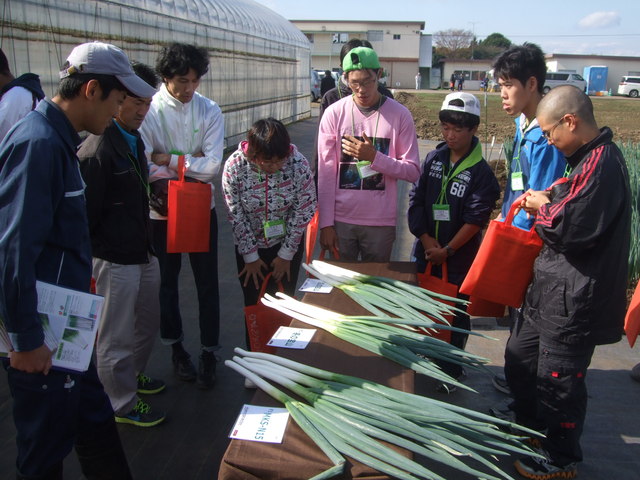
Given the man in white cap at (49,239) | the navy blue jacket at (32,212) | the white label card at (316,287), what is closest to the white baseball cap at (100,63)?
the man in white cap at (49,239)

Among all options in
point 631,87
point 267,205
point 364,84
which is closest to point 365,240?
point 267,205

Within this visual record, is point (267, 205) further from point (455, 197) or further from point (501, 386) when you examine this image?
point (501, 386)

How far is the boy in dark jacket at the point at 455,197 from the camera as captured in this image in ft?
9.88

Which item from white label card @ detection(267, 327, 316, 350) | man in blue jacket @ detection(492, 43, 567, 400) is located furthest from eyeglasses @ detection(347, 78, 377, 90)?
white label card @ detection(267, 327, 316, 350)

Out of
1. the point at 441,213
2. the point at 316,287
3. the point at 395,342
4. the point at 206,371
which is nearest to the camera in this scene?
the point at 395,342

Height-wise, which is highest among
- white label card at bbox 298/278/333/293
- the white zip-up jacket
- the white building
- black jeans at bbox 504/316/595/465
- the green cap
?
the white building

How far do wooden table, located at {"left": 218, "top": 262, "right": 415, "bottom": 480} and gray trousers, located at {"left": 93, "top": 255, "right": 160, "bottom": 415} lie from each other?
0.91m

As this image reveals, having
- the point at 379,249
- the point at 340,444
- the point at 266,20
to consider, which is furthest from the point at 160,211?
the point at 266,20

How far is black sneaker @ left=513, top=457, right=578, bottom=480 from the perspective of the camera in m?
2.42

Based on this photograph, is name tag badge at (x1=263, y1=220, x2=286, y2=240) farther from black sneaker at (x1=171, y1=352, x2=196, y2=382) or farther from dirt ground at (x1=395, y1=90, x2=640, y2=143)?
dirt ground at (x1=395, y1=90, x2=640, y2=143)

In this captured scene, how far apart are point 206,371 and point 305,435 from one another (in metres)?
1.90

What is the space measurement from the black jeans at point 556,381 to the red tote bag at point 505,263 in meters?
0.20

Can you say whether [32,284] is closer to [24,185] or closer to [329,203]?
[24,185]

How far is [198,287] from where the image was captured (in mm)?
3256
